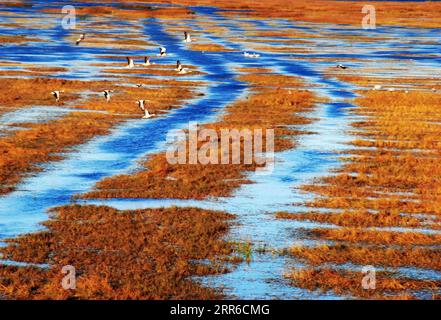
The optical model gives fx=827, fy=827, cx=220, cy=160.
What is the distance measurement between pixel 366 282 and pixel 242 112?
2386cm

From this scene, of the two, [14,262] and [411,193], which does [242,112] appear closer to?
[411,193]

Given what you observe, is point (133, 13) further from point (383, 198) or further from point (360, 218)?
point (360, 218)

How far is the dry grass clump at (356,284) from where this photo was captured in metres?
15.2

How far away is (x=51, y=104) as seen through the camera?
40906 mm

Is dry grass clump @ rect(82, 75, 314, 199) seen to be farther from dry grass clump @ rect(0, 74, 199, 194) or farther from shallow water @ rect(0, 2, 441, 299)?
dry grass clump @ rect(0, 74, 199, 194)

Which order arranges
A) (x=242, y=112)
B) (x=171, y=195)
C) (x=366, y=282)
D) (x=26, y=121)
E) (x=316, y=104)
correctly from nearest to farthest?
1. (x=366, y=282)
2. (x=171, y=195)
3. (x=26, y=121)
4. (x=242, y=112)
5. (x=316, y=104)

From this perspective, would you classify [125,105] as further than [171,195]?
Yes

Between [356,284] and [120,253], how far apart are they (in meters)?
5.02

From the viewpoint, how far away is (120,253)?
17.4 meters

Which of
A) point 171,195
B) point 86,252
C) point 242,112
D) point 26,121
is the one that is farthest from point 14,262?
point 242,112

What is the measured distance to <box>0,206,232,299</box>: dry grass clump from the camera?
598 inches

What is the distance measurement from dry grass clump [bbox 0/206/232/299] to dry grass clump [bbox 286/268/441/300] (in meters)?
1.81

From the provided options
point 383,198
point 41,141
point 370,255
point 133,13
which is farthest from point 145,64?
point 133,13
